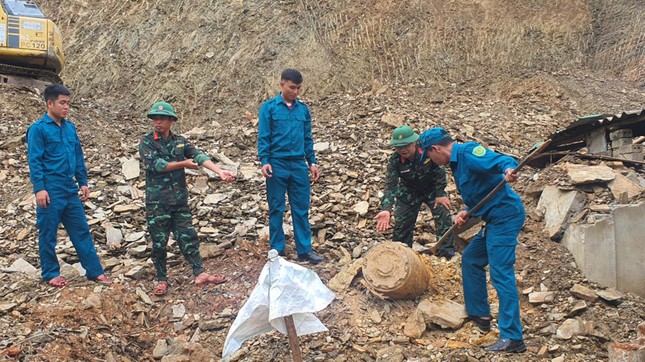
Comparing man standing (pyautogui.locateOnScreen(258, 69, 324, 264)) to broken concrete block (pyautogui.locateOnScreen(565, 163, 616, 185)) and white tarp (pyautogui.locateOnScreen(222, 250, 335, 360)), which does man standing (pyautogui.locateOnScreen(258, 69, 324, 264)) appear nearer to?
white tarp (pyautogui.locateOnScreen(222, 250, 335, 360))

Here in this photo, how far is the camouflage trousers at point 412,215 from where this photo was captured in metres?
5.34

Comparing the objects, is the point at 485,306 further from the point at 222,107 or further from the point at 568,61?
the point at 568,61

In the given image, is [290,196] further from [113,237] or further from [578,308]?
[578,308]

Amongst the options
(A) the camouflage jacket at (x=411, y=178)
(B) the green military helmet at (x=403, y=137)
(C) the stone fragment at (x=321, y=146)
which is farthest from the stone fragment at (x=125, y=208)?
(B) the green military helmet at (x=403, y=137)

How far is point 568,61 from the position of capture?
47.8ft

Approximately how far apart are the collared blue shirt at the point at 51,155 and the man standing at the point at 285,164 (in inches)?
64.0

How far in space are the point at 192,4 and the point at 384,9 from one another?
196 inches

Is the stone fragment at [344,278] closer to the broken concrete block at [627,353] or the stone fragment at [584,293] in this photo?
the stone fragment at [584,293]

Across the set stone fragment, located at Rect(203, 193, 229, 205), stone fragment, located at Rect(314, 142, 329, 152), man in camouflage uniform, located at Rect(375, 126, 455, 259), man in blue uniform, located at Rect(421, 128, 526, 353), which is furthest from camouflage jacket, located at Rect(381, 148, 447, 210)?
stone fragment, located at Rect(314, 142, 329, 152)

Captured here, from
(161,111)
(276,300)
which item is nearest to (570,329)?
(276,300)

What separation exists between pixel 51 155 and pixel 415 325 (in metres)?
3.27

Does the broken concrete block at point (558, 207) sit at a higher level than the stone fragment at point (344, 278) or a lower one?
higher

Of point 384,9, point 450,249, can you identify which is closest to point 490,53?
point 384,9

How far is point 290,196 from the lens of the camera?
5.38 metres
